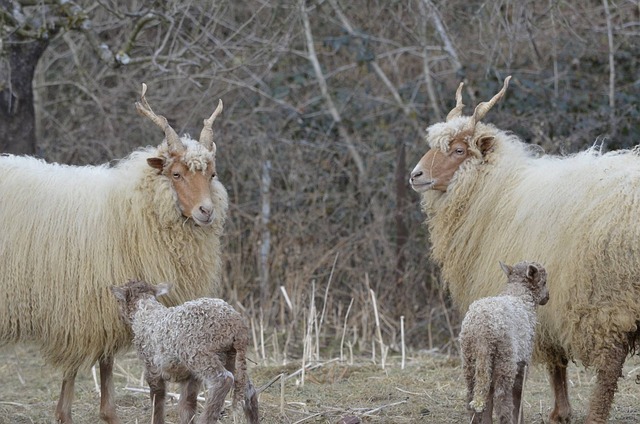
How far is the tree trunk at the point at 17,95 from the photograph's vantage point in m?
9.41

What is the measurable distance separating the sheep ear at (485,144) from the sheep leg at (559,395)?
154cm

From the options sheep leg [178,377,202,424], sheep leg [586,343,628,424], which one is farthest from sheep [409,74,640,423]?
sheep leg [178,377,202,424]

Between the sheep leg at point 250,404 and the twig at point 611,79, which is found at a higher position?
the twig at point 611,79

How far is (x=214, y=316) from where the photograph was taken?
197 inches

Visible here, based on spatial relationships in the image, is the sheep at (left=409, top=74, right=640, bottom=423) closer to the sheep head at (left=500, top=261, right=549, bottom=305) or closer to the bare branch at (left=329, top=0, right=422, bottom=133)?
the sheep head at (left=500, top=261, right=549, bottom=305)

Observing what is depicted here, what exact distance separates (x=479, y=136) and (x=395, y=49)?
Answer: 6158mm

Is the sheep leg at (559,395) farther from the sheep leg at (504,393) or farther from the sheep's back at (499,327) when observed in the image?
the sheep leg at (504,393)

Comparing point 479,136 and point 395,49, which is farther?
point 395,49

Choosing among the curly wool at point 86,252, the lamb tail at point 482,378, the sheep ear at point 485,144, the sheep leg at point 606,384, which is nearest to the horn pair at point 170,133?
the curly wool at point 86,252

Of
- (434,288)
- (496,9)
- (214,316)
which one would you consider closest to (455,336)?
(434,288)

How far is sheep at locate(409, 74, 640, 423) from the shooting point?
18.3 feet

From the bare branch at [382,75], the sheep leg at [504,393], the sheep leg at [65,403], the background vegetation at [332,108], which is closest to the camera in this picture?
the sheep leg at [504,393]

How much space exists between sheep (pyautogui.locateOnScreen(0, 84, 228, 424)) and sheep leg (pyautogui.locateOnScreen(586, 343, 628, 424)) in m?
2.58

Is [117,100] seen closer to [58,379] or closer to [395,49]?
[395,49]
